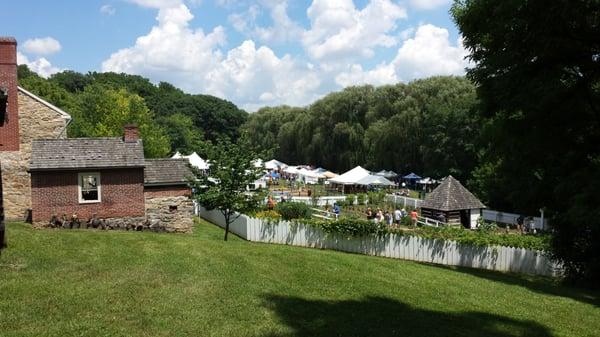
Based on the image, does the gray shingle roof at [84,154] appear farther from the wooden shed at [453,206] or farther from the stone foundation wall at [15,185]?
the wooden shed at [453,206]

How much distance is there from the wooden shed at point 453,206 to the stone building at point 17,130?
22188 millimetres

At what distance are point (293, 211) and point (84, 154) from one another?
14.0 metres

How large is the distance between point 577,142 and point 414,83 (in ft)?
179

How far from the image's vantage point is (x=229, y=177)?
67.5ft

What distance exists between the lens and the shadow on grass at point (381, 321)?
820cm

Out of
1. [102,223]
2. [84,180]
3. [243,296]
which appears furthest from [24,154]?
[243,296]

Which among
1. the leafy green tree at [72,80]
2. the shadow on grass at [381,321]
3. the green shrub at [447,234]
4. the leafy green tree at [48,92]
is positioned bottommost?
the green shrub at [447,234]

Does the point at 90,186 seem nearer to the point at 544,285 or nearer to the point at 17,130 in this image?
the point at 17,130

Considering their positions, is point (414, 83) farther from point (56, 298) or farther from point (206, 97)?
point (206, 97)

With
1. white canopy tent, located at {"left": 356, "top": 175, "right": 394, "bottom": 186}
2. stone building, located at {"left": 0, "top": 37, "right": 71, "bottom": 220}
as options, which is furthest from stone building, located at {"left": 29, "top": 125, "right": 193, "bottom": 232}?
white canopy tent, located at {"left": 356, "top": 175, "right": 394, "bottom": 186}

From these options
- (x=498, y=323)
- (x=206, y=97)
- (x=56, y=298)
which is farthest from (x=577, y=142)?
(x=206, y=97)

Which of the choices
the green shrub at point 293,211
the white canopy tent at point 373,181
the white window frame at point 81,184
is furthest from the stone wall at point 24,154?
the white canopy tent at point 373,181

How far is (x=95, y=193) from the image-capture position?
21.0 meters

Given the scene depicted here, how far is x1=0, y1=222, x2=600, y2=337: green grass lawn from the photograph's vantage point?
26.2 ft
